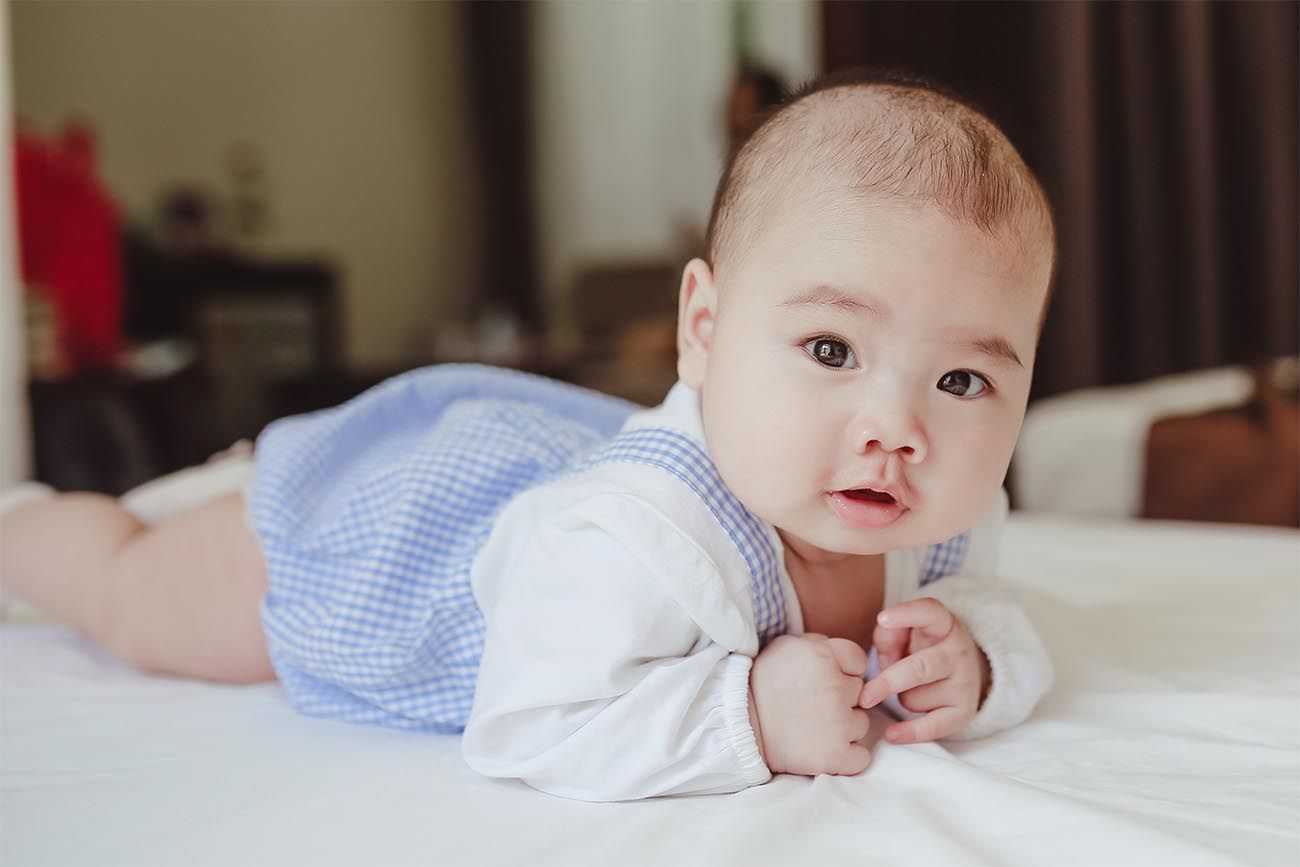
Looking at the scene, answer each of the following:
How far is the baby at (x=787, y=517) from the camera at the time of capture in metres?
0.74

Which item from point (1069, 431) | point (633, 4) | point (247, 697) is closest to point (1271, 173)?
point (1069, 431)

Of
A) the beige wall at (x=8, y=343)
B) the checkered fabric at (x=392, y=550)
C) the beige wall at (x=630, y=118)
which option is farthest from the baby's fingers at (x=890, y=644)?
the beige wall at (x=630, y=118)

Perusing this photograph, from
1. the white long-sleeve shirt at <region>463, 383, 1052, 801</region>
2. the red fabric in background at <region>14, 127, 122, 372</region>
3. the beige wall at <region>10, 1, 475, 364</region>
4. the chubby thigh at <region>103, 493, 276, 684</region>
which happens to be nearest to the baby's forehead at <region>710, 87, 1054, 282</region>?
the white long-sleeve shirt at <region>463, 383, 1052, 801</region>

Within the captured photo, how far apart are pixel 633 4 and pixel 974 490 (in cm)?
574

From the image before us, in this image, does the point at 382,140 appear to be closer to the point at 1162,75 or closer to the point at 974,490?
the point at 1162,75

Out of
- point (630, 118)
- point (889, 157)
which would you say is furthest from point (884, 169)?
point (630, 118)

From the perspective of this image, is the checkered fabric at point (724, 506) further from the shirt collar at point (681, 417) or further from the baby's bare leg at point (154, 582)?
the baby's bare leg at point (154, 582)

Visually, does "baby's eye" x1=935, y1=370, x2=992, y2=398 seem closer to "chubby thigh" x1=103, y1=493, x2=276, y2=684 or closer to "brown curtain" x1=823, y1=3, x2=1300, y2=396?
"chubby thigh" x1=103, y1=493, x2=276, y2=684

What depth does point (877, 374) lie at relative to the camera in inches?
28.9

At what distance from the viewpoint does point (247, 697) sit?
3.40 ft

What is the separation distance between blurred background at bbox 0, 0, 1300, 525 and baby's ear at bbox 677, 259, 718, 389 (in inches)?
10.7

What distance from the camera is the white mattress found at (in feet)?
2.16

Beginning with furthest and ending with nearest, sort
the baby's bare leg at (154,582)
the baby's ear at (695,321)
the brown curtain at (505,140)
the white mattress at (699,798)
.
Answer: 1. the brown curtain at (505,140)
2. the baby's bare leg at (154,582)
3. the baby's ear at (695,321)
4. the white mattress at (699,798)

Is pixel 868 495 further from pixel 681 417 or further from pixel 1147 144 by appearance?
pixel 1147 144
